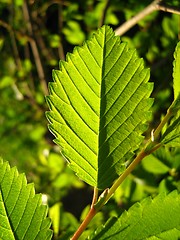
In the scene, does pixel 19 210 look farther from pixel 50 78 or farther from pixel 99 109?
pixel 50 78

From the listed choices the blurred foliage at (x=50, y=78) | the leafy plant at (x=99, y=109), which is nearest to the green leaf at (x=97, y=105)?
the leafy plant at (x=99, y=109)

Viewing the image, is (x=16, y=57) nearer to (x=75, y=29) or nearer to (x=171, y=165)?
(x=75, y=29)

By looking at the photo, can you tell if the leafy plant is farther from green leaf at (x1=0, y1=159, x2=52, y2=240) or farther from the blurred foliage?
the blurred foliage

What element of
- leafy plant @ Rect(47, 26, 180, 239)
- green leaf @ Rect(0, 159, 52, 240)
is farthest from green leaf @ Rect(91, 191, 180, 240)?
green leaf @ Rect(0, 159, 52, 240)

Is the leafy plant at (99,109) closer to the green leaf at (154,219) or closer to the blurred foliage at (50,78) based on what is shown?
the green leaf at (154,219)

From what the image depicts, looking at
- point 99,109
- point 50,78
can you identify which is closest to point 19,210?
point 99,109

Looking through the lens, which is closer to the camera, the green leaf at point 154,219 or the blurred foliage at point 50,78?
the green leaf at point 154,219
